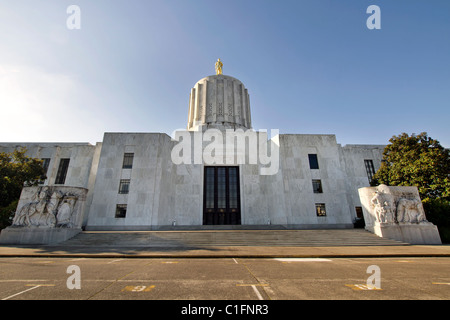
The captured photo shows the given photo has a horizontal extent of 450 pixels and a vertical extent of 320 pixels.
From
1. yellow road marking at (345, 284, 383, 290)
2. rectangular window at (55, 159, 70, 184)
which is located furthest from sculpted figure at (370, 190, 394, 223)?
rectangular window at (55, 159, 70, 184)

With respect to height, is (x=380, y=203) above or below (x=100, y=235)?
above

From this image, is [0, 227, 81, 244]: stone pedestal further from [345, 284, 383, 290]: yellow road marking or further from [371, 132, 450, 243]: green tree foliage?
[371, 132, 450, 243]: green tree foliage

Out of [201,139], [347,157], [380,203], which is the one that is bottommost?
[380,203]

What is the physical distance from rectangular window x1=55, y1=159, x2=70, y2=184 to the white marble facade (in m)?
0.31

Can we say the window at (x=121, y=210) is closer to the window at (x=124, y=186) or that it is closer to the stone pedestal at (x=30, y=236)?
the window at (x=124, y=186)

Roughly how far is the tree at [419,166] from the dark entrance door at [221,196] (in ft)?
60.4

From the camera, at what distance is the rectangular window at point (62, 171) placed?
30.1m

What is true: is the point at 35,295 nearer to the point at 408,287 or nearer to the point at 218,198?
the point at 408,287

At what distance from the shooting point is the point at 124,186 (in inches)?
1030

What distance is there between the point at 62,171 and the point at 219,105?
26312mm

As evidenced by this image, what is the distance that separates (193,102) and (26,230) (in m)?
27.1

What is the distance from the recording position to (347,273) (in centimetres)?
661
